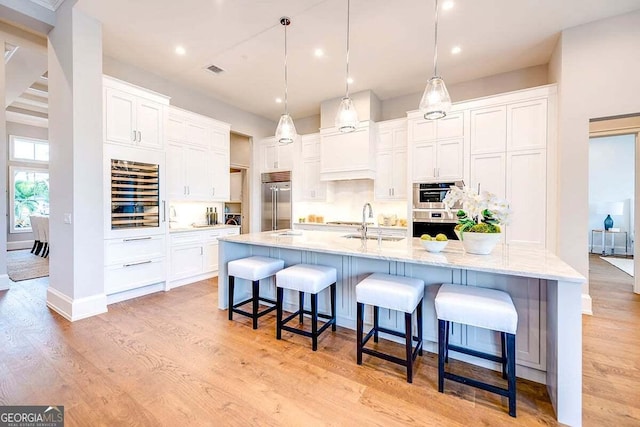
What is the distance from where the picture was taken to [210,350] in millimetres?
2303

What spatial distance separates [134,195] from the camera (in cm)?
355

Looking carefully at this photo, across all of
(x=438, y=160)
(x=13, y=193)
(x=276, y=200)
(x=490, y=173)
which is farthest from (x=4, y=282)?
(x=490, y=173)

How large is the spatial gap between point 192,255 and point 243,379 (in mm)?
2826

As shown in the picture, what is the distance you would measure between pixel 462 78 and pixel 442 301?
405 cm

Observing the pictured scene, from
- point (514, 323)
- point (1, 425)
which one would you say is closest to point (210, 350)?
point (1, 425)

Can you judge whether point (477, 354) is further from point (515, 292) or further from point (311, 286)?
point (311, 286)

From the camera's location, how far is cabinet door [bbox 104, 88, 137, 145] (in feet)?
10.7

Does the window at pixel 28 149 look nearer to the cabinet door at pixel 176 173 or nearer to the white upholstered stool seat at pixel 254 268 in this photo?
the cabinet door at pixel 176 173

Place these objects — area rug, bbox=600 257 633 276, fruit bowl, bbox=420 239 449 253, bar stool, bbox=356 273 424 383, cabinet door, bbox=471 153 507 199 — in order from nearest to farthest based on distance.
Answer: bar stool, bbox=356 273 424 383, fruit bowl, bbox=420 239 449 253, cabinet door, bbox=471 153 507 199, area rug, bbox=600 257 633 276

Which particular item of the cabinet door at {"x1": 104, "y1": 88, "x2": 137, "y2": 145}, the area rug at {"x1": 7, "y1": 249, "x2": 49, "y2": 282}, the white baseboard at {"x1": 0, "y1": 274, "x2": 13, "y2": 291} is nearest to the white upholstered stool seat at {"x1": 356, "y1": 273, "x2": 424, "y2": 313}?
the cabinet door at {"x1": 104, "y1": 88, "x2": 137, "y2": 145}

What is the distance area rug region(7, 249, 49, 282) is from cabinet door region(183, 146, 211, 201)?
296 cm

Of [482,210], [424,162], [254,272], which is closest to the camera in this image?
[482,210]

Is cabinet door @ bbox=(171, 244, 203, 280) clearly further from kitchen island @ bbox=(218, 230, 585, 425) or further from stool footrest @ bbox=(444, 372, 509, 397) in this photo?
stool footrest @ bbox=(444, 372, 509, 397)

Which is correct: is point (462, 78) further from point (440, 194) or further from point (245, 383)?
point (245, 383)
